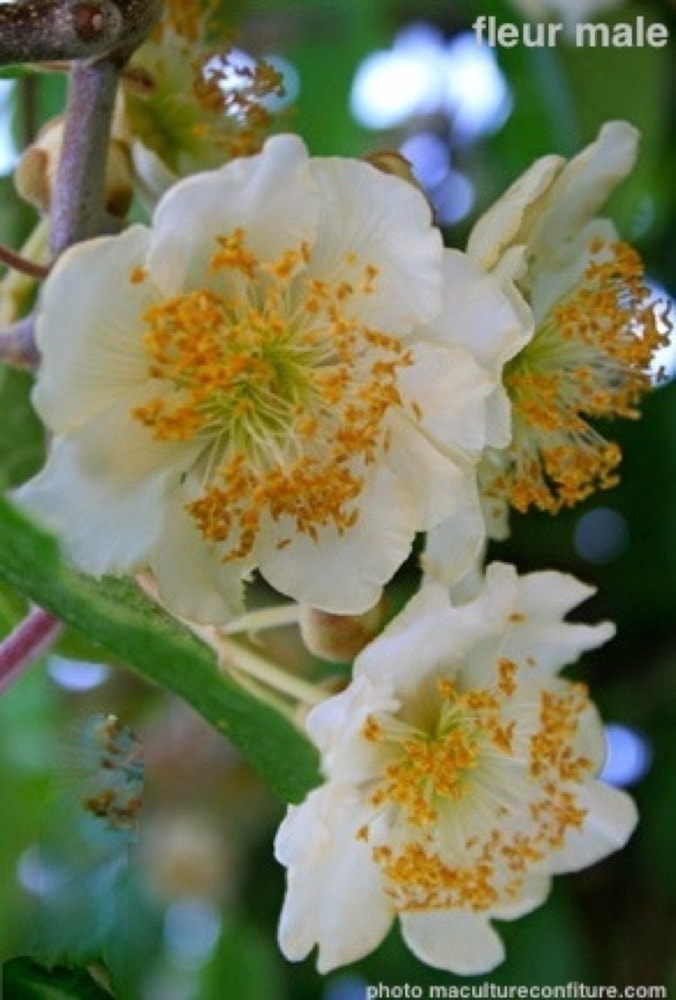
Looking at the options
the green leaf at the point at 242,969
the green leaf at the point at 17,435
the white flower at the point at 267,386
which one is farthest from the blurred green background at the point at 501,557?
the white flower at the point at 267,386

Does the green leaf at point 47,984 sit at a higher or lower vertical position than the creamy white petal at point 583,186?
lower

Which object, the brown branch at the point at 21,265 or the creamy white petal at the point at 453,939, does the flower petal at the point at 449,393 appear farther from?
the creamy white petal at the point at 453,939

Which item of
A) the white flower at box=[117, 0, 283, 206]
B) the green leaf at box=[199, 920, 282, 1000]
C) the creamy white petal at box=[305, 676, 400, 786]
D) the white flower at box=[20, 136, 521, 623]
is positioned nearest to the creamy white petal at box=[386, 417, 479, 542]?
the white flower at box=[20, 136, 521, 623]

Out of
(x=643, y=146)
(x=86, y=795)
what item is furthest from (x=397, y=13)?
(x=86, y=795)

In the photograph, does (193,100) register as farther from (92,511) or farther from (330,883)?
(330,883)

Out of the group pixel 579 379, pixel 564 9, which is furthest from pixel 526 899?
pixel 564 9

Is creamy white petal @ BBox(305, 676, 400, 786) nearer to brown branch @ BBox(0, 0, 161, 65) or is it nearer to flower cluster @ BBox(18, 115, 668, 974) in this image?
flower cluster @ BBox(18, 115, 668, 974)
